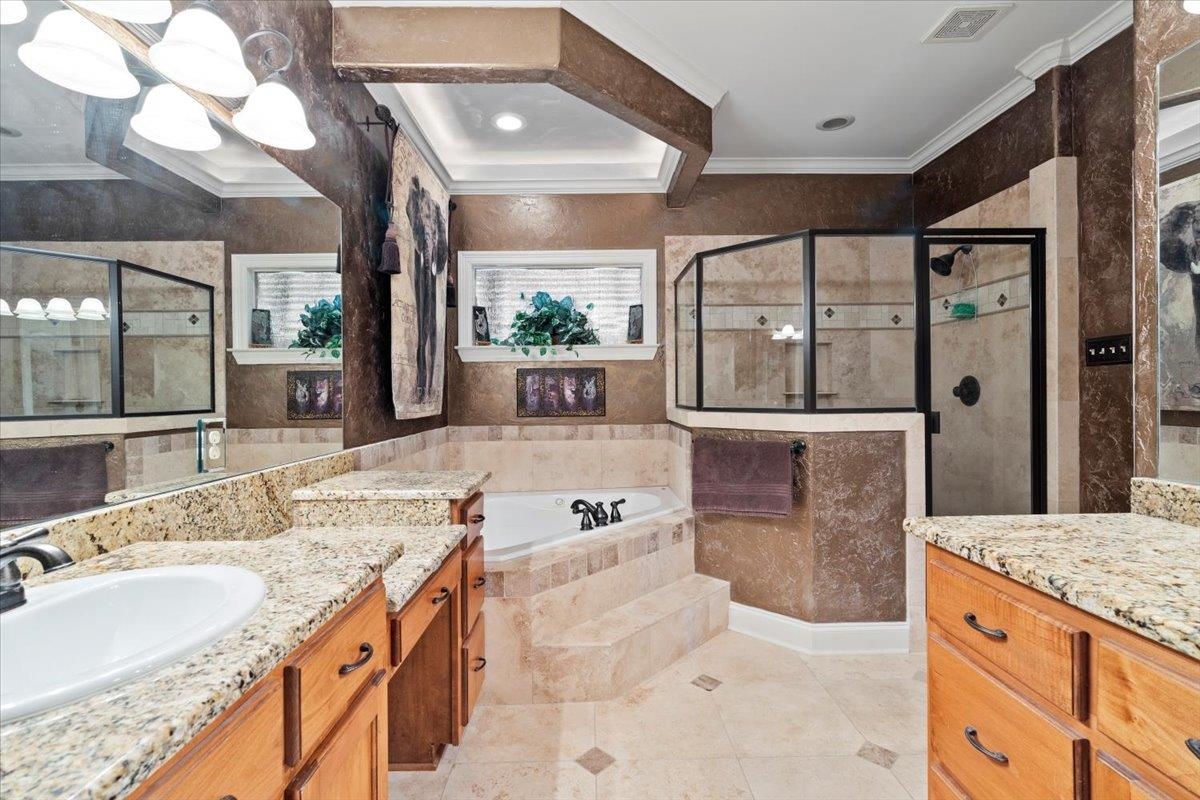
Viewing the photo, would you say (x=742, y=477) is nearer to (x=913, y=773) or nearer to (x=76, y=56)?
(x=913, y=773)

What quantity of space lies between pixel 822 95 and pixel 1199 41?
1.58 m

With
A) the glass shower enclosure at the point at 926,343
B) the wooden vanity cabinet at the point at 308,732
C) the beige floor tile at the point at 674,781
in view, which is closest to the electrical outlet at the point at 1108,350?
the glass shower enclosure at the point at 926,343

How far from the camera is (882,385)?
7.97ft

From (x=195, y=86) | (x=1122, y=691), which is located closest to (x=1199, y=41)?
(x=1122, y=691)

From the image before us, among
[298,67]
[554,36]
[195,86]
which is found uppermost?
[554,36]

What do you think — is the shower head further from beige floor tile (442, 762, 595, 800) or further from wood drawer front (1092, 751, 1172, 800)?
beige floor tile (442, 762, 595, 800)

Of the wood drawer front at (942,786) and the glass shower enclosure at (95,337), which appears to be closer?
the glass shower enclosure at (95,337)

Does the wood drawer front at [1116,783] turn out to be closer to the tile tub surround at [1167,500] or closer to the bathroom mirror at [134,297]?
the tile tub surround at [1167,500]

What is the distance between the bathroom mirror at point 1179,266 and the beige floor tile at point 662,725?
1.52 m

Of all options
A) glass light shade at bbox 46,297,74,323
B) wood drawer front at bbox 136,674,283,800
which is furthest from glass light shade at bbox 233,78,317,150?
wood drawer front at bbox 136,674,283,800

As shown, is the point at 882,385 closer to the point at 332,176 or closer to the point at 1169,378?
the point at 1169,378

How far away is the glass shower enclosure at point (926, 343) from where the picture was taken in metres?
2.37

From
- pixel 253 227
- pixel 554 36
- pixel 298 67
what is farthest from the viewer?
pixel 554 36

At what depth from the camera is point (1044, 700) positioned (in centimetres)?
85
